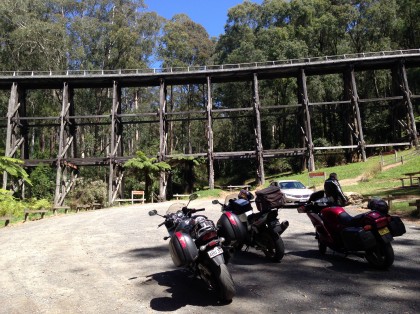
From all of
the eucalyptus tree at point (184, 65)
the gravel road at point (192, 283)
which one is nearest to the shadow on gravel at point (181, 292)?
the gravel road at point (192, 283)

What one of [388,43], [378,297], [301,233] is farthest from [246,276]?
[388,43]

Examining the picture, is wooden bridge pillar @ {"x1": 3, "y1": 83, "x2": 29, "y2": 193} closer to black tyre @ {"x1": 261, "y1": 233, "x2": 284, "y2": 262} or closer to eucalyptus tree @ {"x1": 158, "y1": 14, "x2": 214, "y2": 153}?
eucalyptus tree @ {"x1": 158, "y1": 14, "x2": 214, "y2": 153}

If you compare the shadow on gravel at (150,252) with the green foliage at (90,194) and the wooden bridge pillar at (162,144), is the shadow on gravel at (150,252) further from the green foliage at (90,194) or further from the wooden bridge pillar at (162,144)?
the wooden bridge pillar at (162,144)

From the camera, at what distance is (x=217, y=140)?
169ft

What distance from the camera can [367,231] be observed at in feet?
14.9

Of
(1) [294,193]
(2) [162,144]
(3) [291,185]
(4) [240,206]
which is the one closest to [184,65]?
(2) [162,144]

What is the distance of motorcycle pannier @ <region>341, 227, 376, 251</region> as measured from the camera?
448cm

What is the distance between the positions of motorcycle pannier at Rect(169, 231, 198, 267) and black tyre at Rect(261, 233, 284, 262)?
1.92 meters

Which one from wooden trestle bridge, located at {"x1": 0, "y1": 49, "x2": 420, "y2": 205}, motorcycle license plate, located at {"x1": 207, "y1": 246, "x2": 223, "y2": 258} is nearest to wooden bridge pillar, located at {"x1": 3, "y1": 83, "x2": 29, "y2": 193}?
wooden trestle bridge, located at {"x1": 0, "y1": 49, "x2": 420, "y2": 205}

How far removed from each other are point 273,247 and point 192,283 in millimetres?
1488

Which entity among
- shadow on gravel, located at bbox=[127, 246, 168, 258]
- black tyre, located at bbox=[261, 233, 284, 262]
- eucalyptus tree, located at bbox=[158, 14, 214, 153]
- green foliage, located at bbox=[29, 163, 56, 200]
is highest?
eucalyptus tree, located at bbox=[158, 14, 214, 153]

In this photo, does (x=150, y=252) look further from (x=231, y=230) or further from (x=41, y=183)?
(x=41, y=183)

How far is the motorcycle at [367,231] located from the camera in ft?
14.9

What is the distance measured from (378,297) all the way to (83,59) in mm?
43451
